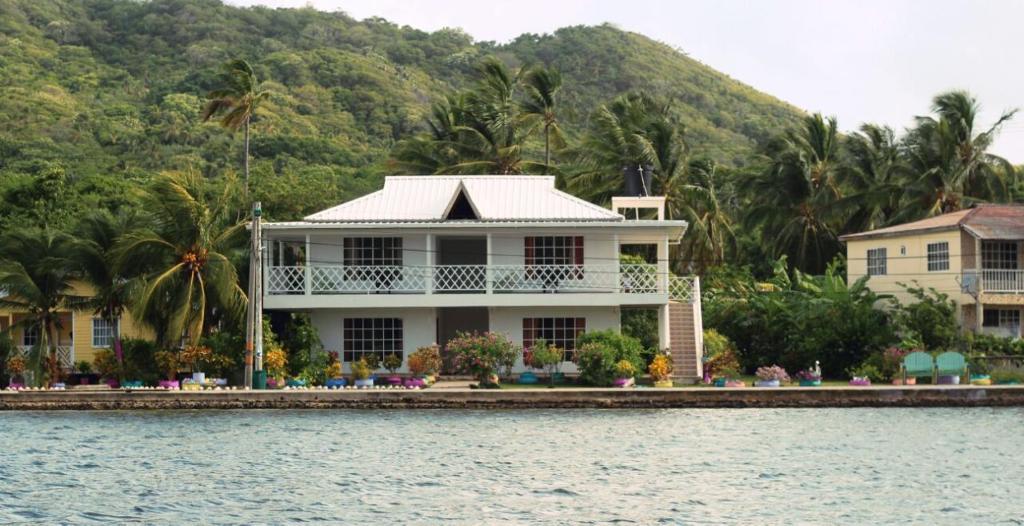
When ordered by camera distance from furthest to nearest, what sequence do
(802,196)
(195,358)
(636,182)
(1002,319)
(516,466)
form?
1. (802,196)
2. (636,182)
3. (1002,319)
4. (195,358)
5. (516,466)

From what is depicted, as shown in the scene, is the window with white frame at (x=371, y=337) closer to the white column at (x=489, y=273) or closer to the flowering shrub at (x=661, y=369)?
the white column at (x=489, y=273)

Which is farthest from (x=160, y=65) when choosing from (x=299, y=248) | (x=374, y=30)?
(x=299, y=248)

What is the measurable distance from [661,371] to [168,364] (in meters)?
13.0

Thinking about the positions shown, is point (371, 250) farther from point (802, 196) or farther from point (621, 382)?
point (802, 196)

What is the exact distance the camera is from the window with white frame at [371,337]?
41688 mm

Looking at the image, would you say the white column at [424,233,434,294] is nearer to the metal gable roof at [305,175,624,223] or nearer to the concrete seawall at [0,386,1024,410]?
the metal gable roof at [305,175,624,223]

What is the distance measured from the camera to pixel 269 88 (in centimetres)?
9312

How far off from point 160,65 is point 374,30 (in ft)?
95.6

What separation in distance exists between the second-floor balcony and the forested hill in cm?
1195

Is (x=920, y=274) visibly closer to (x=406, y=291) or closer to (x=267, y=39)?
(x=406, y=291)

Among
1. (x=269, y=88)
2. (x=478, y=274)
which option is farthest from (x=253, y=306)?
(x=269, y=88)

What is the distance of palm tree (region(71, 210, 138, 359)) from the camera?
133 feet

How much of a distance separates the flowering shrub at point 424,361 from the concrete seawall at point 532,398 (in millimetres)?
2453

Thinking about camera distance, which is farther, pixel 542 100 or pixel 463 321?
pixel 542 100
